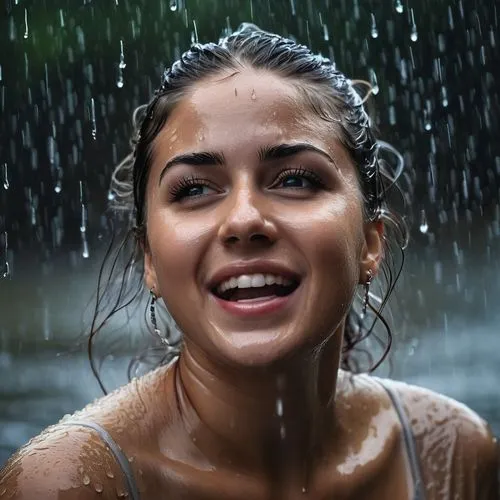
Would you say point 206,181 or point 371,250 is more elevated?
point 206,181

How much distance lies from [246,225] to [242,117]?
0.28m

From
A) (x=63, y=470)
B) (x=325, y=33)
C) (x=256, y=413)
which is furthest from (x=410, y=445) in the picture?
(x=325, y=33)

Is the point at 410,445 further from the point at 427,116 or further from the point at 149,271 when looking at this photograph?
the point at 427,116

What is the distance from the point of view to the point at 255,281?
5.72 feet

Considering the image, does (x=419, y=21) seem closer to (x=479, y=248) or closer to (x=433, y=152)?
(x=433, y=152)

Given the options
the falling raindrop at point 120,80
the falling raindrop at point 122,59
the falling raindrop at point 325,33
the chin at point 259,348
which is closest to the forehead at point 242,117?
the chin at point 259,348

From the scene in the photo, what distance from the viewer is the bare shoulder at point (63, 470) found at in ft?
5.41

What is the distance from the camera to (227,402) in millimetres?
1946

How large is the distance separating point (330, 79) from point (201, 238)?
59 centimetres

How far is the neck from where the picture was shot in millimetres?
1932

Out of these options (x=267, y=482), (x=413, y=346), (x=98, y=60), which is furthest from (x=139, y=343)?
(x=267, y=482)

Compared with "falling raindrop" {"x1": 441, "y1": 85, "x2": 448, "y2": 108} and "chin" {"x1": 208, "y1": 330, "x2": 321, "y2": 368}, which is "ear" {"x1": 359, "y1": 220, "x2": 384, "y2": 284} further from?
"falling raindrop" {"x1": 441, "y1": 85, "x2": 448, "y2": 108}

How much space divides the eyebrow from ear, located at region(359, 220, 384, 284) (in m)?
0.26

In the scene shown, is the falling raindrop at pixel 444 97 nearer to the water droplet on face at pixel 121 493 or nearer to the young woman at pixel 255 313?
the young woman at pixel 255 313
